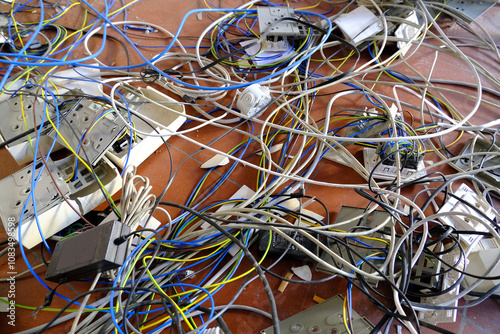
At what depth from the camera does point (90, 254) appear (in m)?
0.64

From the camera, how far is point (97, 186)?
88cm

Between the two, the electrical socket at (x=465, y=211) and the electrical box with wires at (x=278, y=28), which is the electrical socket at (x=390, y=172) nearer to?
the electrical socket at (x=465, y=211)

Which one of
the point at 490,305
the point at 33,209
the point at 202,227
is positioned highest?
the point at 33,209

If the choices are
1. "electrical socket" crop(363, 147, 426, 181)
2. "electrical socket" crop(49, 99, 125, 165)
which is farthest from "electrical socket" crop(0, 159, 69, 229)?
"electrical socket" crop(363, 147, 426, 181)

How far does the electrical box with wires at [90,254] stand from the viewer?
63cm

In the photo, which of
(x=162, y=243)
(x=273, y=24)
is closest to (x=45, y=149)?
(x=162, y=243)

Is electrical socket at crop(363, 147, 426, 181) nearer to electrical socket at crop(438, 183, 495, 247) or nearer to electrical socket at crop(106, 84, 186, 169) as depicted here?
electrical socket at crop(438, 183, 495, 247)

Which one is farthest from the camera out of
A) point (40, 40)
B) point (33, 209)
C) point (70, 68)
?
point (40, 40)

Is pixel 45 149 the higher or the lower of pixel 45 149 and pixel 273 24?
the lower

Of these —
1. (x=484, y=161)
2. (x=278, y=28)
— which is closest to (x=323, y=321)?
(x=484, y=161)

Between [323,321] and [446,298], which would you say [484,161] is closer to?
[446,298]

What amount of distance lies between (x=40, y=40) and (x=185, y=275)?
1.12 m

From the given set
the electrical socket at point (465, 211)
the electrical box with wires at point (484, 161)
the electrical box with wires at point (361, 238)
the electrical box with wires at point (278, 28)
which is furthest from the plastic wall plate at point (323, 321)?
the electrical box with wires at point (278, 28)

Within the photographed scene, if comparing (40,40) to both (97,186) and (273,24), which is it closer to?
(97,186)
